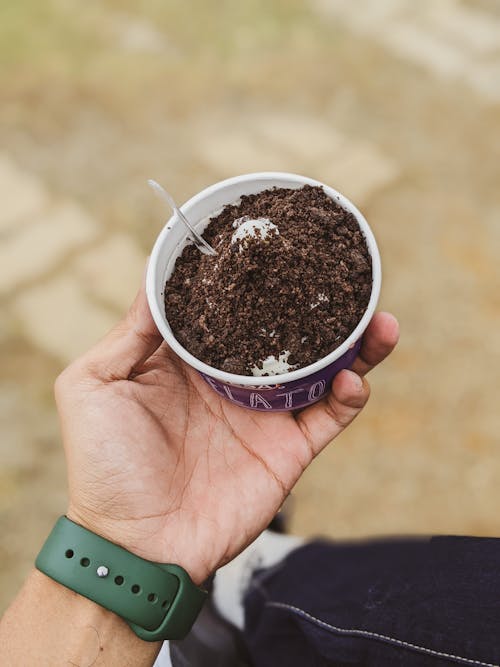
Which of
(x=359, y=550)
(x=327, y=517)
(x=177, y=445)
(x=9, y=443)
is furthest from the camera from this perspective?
(x=9, y=443)

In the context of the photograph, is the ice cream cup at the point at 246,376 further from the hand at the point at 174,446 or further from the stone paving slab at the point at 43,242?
the stone paving slab at the point at 43,242

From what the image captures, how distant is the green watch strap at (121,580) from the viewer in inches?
50.1

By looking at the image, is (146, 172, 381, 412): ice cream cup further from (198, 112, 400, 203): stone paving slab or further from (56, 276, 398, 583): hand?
(198, 112, 400, 203): stone paving slab

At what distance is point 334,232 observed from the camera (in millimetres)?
1324

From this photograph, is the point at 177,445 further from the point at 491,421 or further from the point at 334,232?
the point at 491,421

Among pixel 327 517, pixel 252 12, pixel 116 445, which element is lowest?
pixel 327 517

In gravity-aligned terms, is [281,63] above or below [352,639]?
above

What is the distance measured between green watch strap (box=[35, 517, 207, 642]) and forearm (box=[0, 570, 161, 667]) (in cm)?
5

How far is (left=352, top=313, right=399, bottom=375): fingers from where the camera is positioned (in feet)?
4.70

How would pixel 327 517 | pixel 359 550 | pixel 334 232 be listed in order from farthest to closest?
pixel 327 517 → pixel 359 550 → pixel 334 232

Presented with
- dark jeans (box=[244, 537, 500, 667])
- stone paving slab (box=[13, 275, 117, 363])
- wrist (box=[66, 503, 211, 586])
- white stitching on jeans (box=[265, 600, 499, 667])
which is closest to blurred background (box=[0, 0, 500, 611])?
stone paving slab (box=[13, 275, 117, 363])

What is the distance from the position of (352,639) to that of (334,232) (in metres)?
0.88

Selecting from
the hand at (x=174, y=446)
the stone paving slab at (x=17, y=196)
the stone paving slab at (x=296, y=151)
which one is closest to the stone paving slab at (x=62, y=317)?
the stone paving slab at (x=17, y=196)

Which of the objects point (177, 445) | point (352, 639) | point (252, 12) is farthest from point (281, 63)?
point (352, 639)
